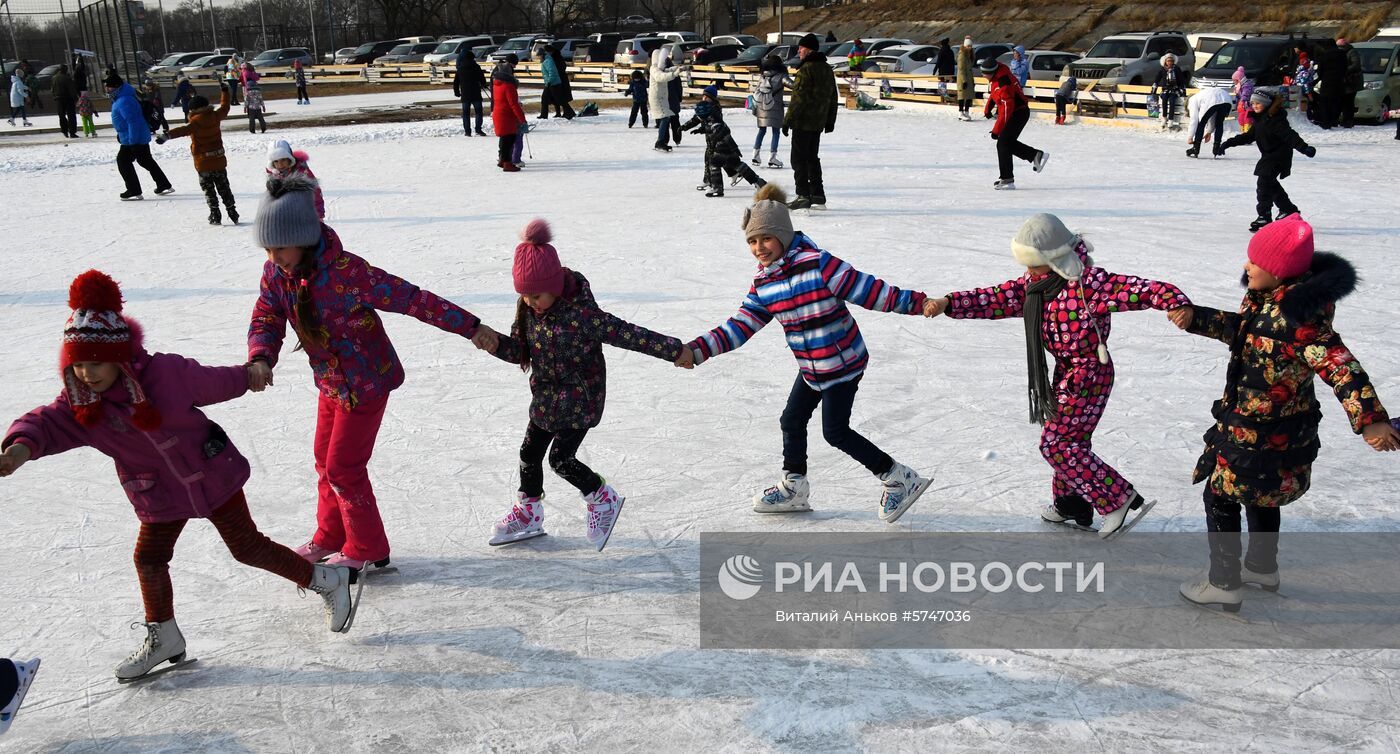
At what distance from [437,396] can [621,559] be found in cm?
216

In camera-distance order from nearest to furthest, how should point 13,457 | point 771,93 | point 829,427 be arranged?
point 13,457, point 829,427, point 771,93

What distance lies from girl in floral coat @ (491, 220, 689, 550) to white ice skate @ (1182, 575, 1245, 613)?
1812mm

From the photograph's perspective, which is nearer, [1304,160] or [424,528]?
[424,528]

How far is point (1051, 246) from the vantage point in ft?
11.4

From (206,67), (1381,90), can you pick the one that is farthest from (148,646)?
(206,67)

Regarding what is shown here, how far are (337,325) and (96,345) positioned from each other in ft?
2.51

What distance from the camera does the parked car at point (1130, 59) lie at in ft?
71.2

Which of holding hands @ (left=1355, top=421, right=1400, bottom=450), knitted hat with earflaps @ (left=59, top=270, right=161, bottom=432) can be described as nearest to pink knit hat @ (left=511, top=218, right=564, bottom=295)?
knitted hat with earflaps @ (left=59, top=270, right=161, bottom=432)

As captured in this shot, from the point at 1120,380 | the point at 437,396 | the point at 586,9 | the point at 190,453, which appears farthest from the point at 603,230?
the point at 586,9

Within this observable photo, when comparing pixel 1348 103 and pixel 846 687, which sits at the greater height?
pixel 1348 103

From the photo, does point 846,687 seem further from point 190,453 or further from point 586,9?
point 586,9

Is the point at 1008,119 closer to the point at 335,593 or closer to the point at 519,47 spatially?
the point at 335,593

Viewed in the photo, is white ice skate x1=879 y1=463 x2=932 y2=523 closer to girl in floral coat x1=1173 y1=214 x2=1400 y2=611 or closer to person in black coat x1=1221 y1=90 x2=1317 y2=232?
girl in floral coat x1=1173 y1=214 x2=1400 y2=611

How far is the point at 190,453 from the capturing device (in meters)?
3.02
